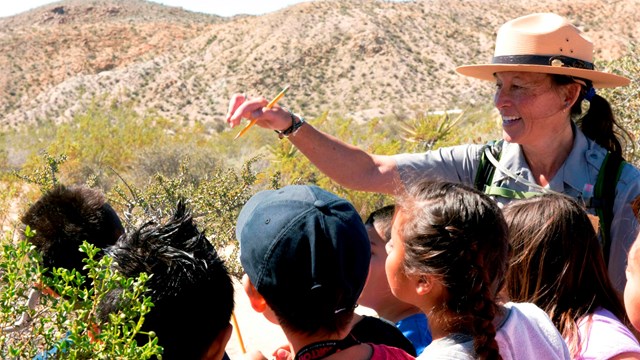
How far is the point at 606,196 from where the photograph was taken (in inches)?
99.8

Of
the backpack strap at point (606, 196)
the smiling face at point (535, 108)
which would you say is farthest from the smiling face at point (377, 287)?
the backpack strap at point (606, 196)

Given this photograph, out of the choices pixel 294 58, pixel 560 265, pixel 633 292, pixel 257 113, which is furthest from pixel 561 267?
pixel 294 58

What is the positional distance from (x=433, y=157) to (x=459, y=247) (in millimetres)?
1053

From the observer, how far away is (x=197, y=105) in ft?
117

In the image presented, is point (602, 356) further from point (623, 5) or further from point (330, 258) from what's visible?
point (623, 5)

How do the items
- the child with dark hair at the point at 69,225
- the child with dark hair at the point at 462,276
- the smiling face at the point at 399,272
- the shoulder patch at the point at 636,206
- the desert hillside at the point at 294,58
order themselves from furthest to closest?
the desert hillside at the point at 294,58
the shoulder patch at the point at 636,206
the child with dark hair at the point at 69,225
the smiling face at the point at 399,272
the child with dark hair at the point at 462,276

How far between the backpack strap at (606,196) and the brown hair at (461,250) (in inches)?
29.2

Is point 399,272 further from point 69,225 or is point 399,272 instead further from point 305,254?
point 69,225

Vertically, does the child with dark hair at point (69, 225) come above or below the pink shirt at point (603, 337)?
above

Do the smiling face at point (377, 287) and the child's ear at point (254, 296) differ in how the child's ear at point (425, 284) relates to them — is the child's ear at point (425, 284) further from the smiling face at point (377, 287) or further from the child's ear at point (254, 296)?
the smiling face at point (377, 287)

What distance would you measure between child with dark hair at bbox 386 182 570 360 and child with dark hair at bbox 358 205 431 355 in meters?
0.61

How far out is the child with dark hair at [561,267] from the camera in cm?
223

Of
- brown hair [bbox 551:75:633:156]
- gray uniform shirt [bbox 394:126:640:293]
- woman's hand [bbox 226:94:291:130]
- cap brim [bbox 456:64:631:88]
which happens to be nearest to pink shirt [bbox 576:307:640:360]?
gray uniform shirt [bbox 394:126:640:293]

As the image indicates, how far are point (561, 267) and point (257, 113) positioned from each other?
3.84 ft
